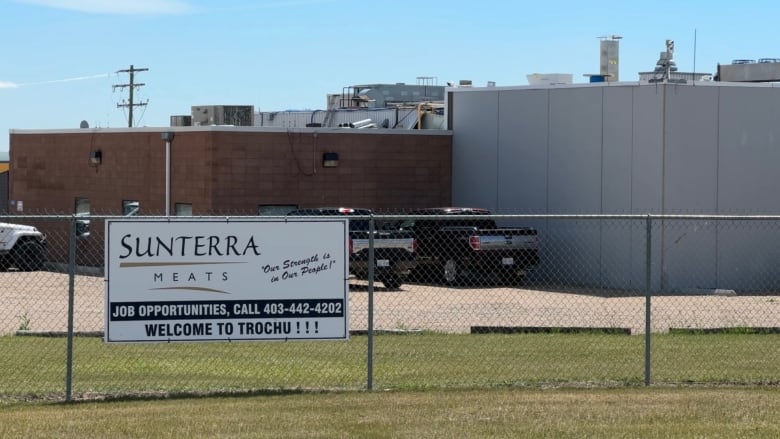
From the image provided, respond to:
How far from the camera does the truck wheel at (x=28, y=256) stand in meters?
34.0

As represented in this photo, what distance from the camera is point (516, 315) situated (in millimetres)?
24297

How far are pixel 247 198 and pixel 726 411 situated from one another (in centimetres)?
2332

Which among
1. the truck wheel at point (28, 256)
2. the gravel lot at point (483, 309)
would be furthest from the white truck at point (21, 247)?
the gravel lot at point (483, 309)

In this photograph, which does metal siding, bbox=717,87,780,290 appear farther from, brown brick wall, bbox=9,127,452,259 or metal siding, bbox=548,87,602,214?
brown brick wall, bbox=9,127,452,259

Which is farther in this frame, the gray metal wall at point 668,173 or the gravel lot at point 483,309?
the gray metal wall at point 668,173

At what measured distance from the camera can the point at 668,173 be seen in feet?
103

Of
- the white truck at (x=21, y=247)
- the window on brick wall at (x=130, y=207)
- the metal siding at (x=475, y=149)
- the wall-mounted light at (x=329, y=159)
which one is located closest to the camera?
the white truck at (x=21, y=247)

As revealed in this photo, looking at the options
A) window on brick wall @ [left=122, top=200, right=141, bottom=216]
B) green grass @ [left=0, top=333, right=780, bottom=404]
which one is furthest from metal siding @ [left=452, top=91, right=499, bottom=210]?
green grass @ [left=0, top=333, right=780, bottom=404]

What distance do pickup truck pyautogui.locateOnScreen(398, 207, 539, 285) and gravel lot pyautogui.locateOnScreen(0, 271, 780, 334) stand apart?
65 centimetres

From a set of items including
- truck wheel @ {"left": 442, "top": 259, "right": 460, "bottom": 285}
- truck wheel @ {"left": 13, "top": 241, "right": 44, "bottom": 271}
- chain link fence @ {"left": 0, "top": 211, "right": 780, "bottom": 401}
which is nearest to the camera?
chain link fence @ {"left": 0, "top": 211, "right": 780, "bottom": 401}

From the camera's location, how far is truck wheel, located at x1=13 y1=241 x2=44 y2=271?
3403cm

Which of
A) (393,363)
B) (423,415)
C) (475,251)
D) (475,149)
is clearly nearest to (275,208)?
(475,149)

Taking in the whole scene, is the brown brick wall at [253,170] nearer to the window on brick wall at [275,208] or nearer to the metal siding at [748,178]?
the window on brick wall at [275,208]

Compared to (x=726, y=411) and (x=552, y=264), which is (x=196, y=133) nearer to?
(x=552, y=264)
